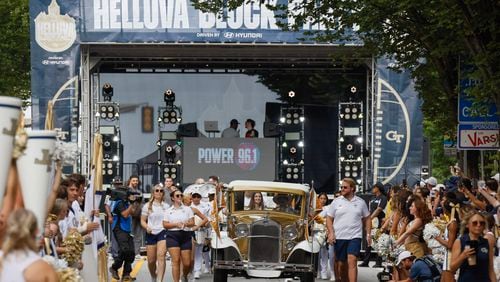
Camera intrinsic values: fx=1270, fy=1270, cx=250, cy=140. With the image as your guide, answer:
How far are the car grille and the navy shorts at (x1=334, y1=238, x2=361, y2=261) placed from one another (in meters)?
1.17

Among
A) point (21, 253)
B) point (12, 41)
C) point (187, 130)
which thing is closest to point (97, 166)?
point (21, 253)

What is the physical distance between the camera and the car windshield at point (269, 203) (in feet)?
72.6

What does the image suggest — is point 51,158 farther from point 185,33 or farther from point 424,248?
point 185,33

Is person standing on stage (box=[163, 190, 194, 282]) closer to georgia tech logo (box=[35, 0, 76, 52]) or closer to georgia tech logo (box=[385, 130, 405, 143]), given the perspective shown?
georgia tech logo (box=[35, 0, 76, 52])

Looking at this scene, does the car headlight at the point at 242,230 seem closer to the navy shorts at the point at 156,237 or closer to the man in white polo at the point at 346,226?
the navy shorts at the point at 156,237

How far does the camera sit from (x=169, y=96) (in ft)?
132

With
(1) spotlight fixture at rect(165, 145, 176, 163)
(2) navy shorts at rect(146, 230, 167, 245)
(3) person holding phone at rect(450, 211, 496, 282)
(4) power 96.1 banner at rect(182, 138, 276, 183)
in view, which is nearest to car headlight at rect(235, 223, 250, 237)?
(2) navy shorts at rect(146, 230, 167, 245)

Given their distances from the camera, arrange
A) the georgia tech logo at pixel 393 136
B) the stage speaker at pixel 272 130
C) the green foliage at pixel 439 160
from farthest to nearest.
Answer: the green foliage at pixel 439 160, the stage speaker at pixel 272 130, the georgia tech logo at pixel 393 136

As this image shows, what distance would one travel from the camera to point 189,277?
2348 cm

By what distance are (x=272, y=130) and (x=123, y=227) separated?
17819 millimetres

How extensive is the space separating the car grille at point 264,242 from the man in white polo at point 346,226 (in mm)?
1117

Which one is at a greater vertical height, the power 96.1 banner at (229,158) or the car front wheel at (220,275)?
the power 96.1 banner at (229,158)

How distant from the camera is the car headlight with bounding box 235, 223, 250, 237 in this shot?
21.5 meters

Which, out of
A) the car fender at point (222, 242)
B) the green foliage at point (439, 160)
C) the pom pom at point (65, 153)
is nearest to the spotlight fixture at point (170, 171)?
the car fender at point (222, 242)
